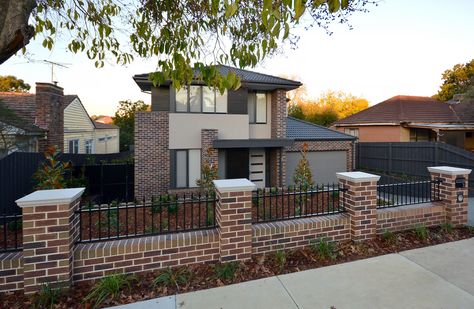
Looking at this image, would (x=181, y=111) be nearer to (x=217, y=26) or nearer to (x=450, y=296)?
(x=217, y=26)

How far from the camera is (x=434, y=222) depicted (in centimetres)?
575

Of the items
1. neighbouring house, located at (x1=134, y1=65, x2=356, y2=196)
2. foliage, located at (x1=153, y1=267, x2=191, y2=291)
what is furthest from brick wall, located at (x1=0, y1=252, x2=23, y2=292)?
neighbouring house, located at (x1=134, y1=65, x2=356, y2=196)

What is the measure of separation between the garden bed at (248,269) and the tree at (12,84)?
39.1 m

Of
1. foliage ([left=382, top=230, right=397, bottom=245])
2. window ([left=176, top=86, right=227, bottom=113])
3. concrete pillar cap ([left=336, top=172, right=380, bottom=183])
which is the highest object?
window ([left=176, top=86, right=227, bottom=113])

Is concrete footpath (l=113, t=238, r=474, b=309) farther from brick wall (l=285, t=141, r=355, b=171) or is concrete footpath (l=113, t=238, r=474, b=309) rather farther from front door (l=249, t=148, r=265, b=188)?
brick wall (l=285, t=141, r=355, b=171)

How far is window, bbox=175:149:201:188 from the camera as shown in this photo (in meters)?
11.6

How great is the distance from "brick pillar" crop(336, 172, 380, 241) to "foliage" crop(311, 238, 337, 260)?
610 millimetres

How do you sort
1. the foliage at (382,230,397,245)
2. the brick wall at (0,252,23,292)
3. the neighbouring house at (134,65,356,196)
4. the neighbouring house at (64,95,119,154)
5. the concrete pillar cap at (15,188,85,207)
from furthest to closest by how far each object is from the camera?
the neighbouring house at (64,95,119,154) < the neighbouring house at (134,65,356,196) < the foliage at (382,230,397,245) < the brick wall at (0,252,23,292) < the concrete pillar cap at (15,188,85,207)

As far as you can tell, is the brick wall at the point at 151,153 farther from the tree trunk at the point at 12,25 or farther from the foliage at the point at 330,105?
the foliage at the point at 330,105

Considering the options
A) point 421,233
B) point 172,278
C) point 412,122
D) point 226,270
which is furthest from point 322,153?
point 172,278

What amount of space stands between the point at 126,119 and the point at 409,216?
3077 centimetres

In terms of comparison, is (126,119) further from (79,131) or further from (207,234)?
(207,234)

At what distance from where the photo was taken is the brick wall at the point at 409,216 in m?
5.32

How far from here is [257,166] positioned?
1355 cm
